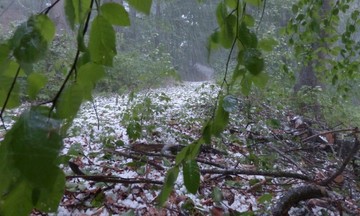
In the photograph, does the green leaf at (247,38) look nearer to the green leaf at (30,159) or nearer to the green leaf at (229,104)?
the green leaf at (229,104)

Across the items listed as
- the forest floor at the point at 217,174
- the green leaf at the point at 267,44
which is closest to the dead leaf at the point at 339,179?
the forest floor at the point at 217,174

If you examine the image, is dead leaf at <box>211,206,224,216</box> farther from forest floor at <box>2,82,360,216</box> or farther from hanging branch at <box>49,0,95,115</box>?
hanging branch at <box>49,0,95,115</box>

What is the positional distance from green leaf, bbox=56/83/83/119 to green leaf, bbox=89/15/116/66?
40 millimetres

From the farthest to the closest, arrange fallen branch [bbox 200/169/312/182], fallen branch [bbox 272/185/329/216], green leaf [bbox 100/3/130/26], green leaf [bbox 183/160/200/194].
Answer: fallen branch [bbox 200/169/312/182] → fallen branch [bbox 272/185/329/216] → green leaf [bbox 183/160/200/194] → green leaf [bbox 100/3/130/26]

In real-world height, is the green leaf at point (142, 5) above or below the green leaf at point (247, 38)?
below

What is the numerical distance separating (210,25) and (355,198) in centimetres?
919

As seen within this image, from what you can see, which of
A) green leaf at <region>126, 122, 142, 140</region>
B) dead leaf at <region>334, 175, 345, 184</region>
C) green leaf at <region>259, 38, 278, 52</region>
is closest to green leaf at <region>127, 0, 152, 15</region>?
green leaf at <region>259, 38, 278, 52</region>

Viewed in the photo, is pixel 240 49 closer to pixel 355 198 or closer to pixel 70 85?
pixel 70 85

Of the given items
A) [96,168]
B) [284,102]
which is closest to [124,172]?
[96,168]

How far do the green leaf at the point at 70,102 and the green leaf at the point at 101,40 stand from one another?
0.04 meters

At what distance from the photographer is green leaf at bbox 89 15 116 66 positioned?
0.30 meters

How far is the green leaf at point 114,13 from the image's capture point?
32 cm

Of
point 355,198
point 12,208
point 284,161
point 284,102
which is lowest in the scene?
point 12,208

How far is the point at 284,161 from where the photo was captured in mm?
1776
